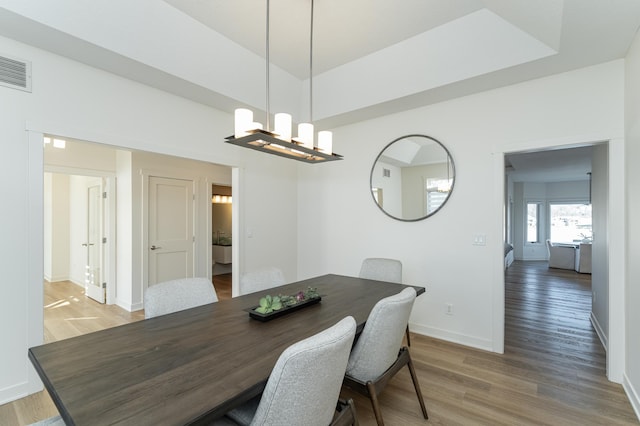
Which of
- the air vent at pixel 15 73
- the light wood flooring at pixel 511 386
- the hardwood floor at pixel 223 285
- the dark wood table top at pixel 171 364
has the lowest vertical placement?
the hardwood floor at pixel 223 285

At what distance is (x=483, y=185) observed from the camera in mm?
3031

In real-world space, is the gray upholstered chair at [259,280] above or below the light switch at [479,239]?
below

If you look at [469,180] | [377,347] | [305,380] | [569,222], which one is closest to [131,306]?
[377,347]

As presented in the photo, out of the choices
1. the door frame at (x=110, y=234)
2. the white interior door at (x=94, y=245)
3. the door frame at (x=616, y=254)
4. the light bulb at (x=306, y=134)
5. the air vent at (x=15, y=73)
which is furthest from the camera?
the white interior door at (x=94, y=245)

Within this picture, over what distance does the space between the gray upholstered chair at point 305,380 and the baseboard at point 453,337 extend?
2.46m

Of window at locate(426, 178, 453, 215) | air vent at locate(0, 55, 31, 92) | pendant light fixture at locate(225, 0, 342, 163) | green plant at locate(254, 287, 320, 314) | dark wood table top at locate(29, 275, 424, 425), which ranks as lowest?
dark wood table top at locate(29, 275, 424, 425)

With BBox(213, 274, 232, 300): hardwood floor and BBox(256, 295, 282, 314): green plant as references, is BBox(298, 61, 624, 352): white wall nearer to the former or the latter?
BBox(256, 295, 282, 314): green plant

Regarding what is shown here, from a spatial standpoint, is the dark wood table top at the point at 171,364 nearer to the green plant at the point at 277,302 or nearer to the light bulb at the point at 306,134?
the green plant at the point at 277,302

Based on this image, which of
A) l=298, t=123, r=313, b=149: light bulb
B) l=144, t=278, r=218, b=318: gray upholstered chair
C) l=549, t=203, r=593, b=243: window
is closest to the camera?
l=144, t=278, r=218, b=318: gray upholstered chair

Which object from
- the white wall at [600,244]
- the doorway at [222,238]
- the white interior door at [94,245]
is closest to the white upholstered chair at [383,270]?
the white wall at [600,244]

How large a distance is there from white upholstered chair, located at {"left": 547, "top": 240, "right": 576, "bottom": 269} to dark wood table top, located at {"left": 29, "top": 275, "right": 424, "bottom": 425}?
8268mm

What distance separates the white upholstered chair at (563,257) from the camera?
24.7 feet

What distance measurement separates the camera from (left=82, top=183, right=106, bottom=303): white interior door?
4566 millimetres

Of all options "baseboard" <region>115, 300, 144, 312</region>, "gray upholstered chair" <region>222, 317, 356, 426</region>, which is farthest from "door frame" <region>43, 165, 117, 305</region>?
"gray upholstered chair" <region>222, 317, 356, 426</region>
